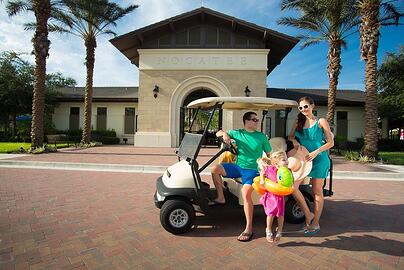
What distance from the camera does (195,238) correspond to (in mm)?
3611

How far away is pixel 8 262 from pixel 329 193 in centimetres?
463

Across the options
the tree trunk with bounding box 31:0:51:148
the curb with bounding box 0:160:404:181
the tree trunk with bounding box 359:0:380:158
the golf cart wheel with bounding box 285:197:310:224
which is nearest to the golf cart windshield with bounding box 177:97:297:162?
the golf cart wheel with bounding box 285:197:310:224

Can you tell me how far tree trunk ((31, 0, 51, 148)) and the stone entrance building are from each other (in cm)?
438

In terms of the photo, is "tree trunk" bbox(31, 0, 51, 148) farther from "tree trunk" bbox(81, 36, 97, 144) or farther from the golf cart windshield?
the golf cart windshield

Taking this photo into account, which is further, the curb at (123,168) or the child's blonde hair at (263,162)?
the curb at (123,168)

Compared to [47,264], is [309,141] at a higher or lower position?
Answer: higher

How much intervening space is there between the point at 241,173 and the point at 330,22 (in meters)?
15.0


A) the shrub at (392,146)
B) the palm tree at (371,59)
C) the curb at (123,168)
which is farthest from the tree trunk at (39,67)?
the shrub at (392,146)

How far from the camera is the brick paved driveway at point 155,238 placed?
296cm

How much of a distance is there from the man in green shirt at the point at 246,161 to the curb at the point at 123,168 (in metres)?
4.49

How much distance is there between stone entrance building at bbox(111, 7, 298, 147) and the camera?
1681 centimetres

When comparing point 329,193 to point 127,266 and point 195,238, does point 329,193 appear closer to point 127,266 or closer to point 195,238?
point 195,238

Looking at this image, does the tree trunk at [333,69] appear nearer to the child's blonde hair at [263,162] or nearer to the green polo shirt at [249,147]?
the green polo shirt at [249,147]

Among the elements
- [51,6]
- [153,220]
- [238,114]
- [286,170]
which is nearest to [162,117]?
A: [238,114]
